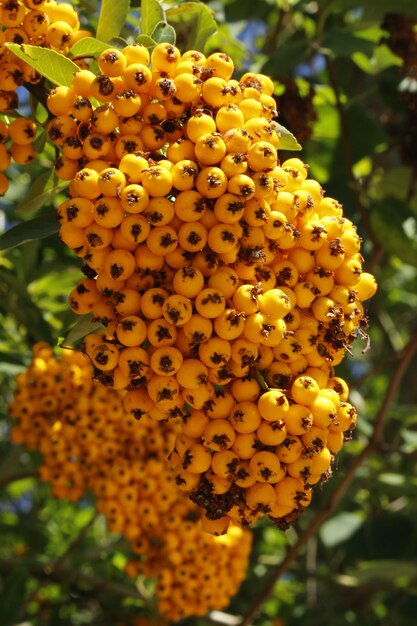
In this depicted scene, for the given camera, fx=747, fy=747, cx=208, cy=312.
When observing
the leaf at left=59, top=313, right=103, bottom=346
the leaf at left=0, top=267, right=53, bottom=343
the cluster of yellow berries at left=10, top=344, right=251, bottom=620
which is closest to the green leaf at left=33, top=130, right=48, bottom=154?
the leaf at left=59, top=313, right=103, bottom=346

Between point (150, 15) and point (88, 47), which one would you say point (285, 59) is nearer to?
point (150, 15)

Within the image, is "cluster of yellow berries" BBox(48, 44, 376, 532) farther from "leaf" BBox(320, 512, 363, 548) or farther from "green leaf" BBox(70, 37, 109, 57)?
"leaf" BBox(320, 512, 363, 548)

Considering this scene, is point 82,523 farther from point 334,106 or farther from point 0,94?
point 0,94

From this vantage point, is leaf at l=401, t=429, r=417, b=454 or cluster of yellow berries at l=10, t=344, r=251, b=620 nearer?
cluster of yellow berries at l=10, t=344, r=251, b=620

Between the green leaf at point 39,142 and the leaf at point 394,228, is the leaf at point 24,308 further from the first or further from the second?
the leaf at point 394,228

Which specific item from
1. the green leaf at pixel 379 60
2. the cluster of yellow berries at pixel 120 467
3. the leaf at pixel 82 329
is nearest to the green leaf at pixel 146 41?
the leaf at pixel 82 329

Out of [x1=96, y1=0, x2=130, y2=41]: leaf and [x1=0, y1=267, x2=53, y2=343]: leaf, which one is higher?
[x1=96, y1=0, x2=130, y2=41]: leaf

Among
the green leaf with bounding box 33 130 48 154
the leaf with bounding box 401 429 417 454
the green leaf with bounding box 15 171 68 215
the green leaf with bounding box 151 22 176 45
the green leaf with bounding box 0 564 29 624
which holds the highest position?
the green leaf with bounding box 151 22 176 45
